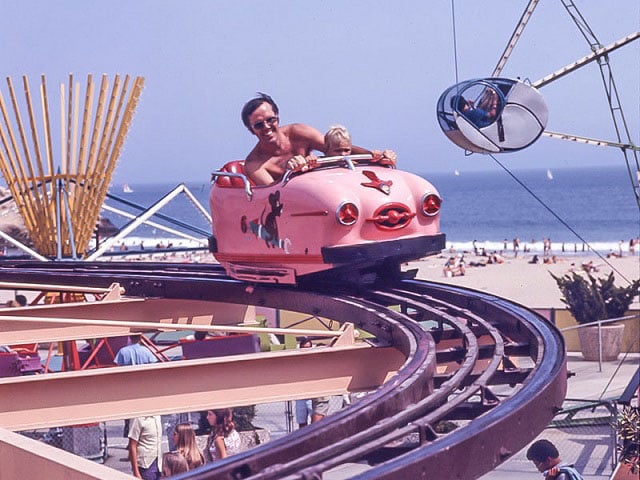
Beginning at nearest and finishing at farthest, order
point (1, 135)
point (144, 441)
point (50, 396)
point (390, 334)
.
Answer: point (50, 396), point (390, 334), point (144, 441), point (1, 135)

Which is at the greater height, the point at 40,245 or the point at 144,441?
the point at 40,245

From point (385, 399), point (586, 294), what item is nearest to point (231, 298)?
point (385, 399)

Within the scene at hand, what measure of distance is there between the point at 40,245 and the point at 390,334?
982cm

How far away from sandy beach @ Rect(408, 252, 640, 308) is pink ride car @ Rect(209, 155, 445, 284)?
116ft

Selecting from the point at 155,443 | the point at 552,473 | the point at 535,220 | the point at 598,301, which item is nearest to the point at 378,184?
the point at 552,473

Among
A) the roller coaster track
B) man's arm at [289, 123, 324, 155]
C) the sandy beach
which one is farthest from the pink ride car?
the sandy beach

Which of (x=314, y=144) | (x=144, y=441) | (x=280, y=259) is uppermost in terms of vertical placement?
(x=314, y=144)

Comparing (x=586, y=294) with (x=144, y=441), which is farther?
(x=586, y=294)

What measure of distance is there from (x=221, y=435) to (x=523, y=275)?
4788cm

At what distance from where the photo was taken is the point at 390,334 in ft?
25.7

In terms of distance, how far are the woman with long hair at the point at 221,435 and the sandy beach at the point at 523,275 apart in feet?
114

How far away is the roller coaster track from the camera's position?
4491 mm

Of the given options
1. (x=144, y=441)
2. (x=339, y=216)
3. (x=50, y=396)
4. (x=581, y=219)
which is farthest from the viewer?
(x=581, y=219)

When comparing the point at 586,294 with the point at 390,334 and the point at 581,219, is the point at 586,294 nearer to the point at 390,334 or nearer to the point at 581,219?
the point at 390,334
